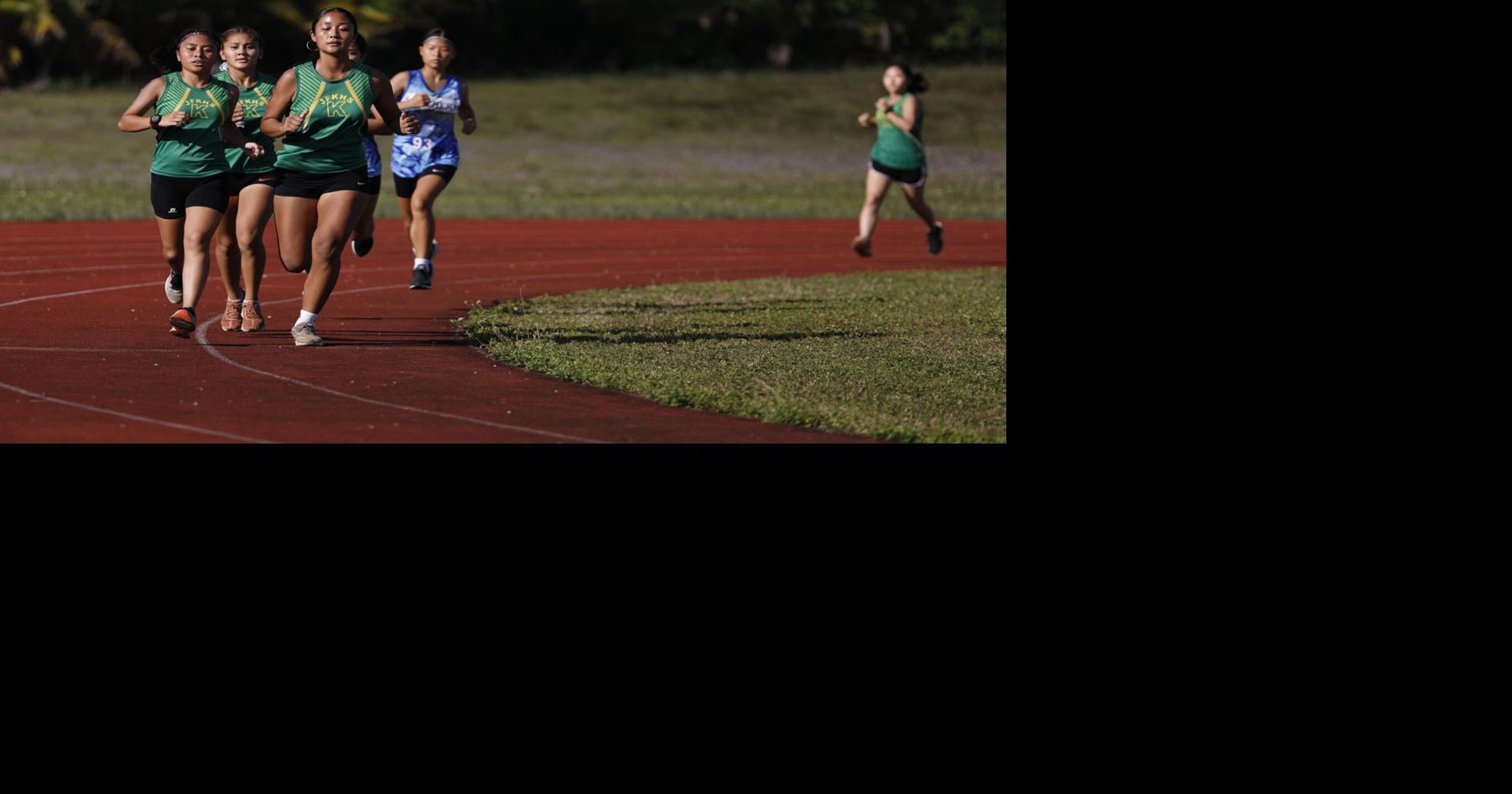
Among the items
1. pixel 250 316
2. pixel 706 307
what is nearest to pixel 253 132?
pixel 250 316

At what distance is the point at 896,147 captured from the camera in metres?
16.9

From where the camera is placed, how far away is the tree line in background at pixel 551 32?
1880 inches

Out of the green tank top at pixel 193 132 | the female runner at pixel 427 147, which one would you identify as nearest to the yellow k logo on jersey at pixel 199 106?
the green tank top at pixel 193 132

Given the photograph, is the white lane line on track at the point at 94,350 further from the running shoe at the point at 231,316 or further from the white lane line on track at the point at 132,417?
the white lane line on track at the point at 132,417

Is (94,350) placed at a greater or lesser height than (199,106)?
lesser

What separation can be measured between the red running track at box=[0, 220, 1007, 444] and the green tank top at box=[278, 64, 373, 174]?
109 centimetres

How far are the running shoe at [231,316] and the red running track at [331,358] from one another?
90mm

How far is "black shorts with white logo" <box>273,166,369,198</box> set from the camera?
10180 mm

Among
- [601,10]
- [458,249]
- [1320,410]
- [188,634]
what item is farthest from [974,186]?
[188,634]

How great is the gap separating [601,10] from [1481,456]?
5024cm

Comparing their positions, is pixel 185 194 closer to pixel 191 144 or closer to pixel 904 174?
pixel 191 144

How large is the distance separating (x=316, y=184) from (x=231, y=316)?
140cm

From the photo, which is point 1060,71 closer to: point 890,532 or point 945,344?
point 890,532

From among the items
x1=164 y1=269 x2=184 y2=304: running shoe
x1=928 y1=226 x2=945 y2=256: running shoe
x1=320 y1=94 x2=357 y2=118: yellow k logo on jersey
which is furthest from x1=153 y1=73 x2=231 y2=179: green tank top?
x1=928 y1=226 x2=945 y2=256: running shoe
